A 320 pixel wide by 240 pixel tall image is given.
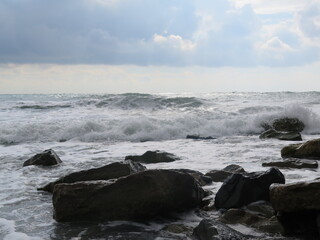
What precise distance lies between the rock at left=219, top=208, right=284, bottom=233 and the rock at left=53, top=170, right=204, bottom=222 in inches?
24.1

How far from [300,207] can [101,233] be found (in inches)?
72.0

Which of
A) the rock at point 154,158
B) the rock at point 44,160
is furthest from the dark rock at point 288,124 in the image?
the rock at point 44,160

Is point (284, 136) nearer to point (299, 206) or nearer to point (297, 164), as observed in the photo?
point (297, 164)

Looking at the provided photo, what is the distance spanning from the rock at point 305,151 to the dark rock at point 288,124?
557 cm

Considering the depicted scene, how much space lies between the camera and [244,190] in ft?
13.6

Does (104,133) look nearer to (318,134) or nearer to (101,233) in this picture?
(318,134)

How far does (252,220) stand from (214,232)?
684 millimetres

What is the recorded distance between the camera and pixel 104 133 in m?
12.5

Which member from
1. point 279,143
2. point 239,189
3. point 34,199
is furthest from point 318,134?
point 34,199

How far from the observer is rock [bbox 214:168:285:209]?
4109 millimetres

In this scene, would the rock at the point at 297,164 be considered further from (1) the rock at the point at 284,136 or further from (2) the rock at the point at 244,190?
(1) the rock at the point at 284,136

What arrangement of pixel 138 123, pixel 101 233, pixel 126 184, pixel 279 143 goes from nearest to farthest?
pixel 101 233 < pixel 126 184 < pixel 279 143 < pixel 138 123

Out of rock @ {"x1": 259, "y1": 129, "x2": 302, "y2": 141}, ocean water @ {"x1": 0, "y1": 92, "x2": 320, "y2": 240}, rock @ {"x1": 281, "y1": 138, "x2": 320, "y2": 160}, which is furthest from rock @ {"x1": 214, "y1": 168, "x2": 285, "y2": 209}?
rock @ {"x1": 259, "y1": 129, "x2": 302, "y2": 141}

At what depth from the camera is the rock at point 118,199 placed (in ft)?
13.2
